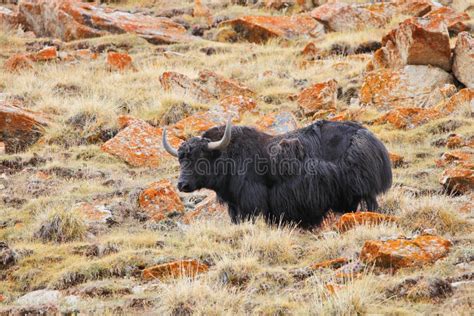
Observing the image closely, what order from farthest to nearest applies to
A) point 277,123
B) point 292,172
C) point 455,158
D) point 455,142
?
1. point 277,123
2. point 455,142
3. point 455,158
4. point 292,172

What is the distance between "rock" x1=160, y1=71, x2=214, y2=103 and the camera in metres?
18.4

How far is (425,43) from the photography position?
1720cm

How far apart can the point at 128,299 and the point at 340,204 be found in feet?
13.2

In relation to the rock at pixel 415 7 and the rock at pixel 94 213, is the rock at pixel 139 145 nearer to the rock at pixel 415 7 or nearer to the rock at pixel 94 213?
the rock at pixel 94 213

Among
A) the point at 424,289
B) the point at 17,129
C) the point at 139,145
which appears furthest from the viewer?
the point at 17,129

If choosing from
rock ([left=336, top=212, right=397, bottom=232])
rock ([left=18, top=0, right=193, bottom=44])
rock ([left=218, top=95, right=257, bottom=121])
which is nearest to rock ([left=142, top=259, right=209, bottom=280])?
rock ([left=336, top=212, right=397, bottom=232])

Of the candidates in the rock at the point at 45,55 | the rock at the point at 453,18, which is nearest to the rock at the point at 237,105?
the rock at the point at 453,18

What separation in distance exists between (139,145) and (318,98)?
3941mm

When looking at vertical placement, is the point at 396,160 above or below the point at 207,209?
above

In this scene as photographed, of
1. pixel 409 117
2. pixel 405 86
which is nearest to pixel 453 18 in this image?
pixel 405 86

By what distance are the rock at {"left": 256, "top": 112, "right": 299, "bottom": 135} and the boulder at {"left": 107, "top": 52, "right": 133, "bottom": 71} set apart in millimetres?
6594

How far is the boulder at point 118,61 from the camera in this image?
21.0 m

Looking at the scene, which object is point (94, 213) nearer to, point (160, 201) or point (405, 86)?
point (160, 201)

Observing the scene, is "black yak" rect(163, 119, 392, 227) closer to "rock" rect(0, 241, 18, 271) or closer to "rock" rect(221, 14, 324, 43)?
"rock" rect(0, 241, 18, 271)
